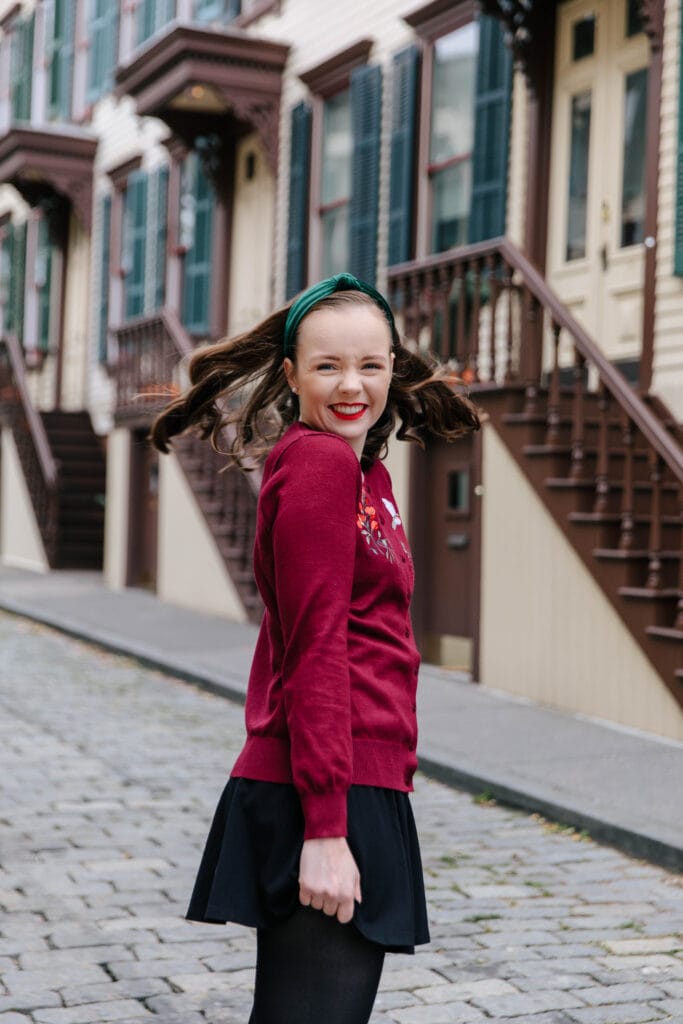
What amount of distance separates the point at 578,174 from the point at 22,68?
16.9 meters

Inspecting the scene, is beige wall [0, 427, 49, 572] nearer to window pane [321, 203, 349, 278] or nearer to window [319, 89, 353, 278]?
window pane [321, 203, 349, 278]

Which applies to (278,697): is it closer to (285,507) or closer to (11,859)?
(285,507)

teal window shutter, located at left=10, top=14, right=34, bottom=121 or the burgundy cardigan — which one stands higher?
teal window shutter, located at left=10, top=14, right=34, bottom=121

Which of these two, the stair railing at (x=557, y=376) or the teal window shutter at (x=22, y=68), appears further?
the teal window shutter at (x=22, y=68)

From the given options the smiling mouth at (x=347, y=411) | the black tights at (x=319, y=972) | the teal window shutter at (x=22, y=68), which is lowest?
the black tights at (x=319, y=972)

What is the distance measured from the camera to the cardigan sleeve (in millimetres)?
2402

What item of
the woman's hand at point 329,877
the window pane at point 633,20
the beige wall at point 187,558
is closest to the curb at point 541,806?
the woman's hand at point 329,877

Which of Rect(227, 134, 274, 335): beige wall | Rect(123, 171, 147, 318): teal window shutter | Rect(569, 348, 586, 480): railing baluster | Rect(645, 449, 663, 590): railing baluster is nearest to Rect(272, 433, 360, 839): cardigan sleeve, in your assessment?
Rect(645, 449, 663, 590): railing baluster

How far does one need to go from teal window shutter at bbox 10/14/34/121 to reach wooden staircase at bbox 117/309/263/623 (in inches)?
385

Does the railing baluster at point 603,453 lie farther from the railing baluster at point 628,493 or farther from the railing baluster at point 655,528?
the railing baluster at point 655,528

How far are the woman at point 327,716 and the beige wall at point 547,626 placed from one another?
660cm

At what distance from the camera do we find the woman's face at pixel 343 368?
2.62 m

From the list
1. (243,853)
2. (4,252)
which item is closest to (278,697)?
(243,853)

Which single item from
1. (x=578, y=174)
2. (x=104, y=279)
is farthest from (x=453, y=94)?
(x=104, y=279)
